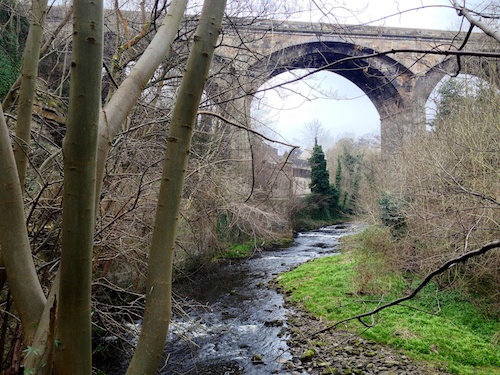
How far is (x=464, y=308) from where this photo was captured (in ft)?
21.1

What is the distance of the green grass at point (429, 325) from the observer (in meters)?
5.05

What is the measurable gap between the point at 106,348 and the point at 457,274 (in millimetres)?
6206

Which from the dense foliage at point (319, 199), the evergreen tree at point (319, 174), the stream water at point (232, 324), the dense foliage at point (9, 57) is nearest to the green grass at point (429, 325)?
the stream water at point (232, 324)

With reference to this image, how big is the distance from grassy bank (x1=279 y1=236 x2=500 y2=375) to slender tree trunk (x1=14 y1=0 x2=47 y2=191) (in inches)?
134

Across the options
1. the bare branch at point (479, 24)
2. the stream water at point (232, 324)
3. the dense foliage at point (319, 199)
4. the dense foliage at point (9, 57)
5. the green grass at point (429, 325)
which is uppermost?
the dense foliage at point (9, 57)

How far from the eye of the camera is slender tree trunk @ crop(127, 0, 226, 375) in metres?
1.22

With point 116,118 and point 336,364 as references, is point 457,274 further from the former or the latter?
point 116,118

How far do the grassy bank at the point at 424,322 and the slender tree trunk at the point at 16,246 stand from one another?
3.33 meters

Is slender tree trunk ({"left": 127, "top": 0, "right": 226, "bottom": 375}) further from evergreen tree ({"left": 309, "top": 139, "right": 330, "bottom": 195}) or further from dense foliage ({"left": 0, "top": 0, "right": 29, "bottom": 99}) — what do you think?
evergreen tree ({"left": 309, "top": 139, "right": 330, "bottom": 195})

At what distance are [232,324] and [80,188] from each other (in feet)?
20.6

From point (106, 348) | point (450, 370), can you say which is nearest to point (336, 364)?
point (450, 370)

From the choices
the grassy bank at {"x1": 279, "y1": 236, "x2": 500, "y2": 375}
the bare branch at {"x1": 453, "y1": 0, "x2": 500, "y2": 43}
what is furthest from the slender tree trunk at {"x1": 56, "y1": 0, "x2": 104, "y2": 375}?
the grassy bank at {"x1": 279, "y1": 236, "x2": 500, "y2": 375}

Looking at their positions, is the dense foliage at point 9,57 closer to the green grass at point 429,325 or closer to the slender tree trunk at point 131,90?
the slender tree trunk at point 131,90

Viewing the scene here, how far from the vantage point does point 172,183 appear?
125 cm
